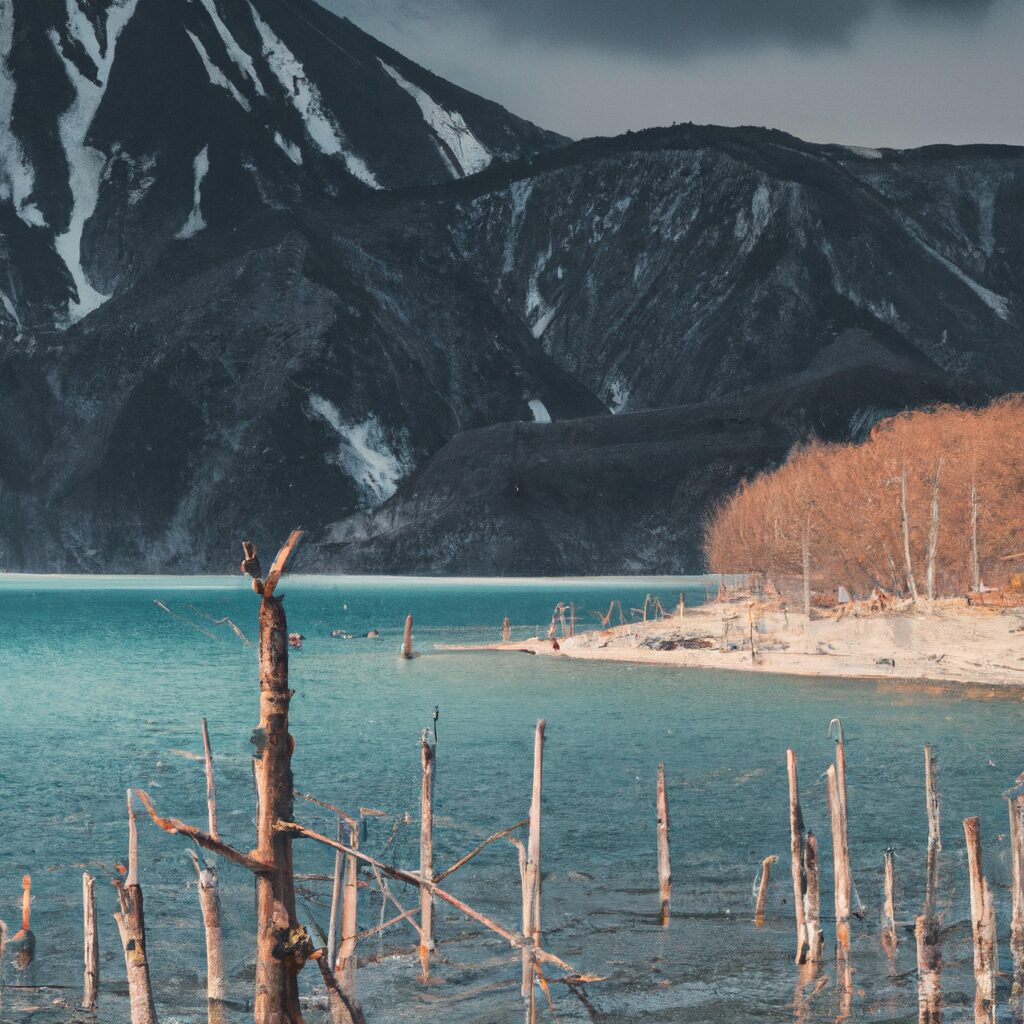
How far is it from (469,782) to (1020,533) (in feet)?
191

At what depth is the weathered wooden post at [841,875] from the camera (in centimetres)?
2269

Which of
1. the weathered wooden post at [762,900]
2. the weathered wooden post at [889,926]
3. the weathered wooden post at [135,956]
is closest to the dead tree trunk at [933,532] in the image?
the weathered wooden post at [762,900]

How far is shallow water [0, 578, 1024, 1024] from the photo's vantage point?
2283cm

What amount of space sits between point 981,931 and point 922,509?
7866 centimetres

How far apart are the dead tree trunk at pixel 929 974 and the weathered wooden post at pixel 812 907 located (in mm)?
4603

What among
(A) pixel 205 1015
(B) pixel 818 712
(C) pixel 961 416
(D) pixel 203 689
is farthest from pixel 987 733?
(C) pixel 961 416

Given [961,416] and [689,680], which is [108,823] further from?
[961,416]

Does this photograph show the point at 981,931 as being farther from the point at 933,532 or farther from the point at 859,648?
the point at 933,532

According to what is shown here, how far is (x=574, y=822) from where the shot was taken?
37344 mm

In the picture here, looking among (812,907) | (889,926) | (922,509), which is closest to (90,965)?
(812,907)

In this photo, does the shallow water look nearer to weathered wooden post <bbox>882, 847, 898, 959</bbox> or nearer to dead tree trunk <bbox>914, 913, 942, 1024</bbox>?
weathered wooden post <bbox>882, 847, 898, 959</bbox>

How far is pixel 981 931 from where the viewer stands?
57.3ft

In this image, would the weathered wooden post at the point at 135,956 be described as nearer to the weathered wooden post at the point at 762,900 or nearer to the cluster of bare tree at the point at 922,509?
the weathered wooden post at the point at 762,900

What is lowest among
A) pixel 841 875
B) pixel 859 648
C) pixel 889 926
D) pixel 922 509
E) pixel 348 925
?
pixel 889 926
